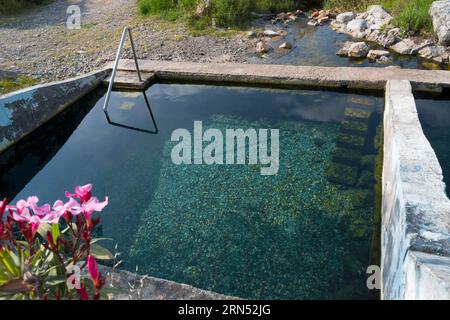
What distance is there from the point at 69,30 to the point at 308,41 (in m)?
5.27

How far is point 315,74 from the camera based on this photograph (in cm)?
518

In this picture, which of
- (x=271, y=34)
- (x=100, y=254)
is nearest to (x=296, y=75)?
(x=271, y=34)

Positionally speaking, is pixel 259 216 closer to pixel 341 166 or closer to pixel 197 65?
pixel 341 166

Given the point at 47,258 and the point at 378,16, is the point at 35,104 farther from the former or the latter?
the point at 378,16

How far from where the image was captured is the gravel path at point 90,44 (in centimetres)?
650

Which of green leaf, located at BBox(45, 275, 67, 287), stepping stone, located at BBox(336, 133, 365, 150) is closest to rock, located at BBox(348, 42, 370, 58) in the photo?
stepping stone, located at BBox(336, 133, 365, 150)

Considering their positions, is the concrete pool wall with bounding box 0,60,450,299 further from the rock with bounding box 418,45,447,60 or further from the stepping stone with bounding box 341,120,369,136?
the rock with bounding box 418,45,447,60

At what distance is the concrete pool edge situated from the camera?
1.74 metres

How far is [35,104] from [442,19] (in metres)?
6.35

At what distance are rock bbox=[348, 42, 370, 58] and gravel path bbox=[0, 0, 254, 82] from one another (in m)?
1.77

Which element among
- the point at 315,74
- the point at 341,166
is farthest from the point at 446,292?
the point at 315,74

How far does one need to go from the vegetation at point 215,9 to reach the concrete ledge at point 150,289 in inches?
262

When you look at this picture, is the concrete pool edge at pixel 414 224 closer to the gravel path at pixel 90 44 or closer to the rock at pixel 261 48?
the rock at pixel 261 48

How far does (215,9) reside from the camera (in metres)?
8.09
